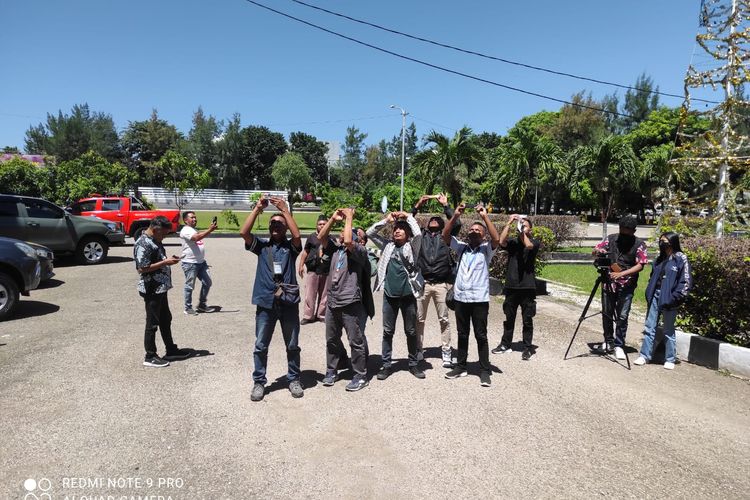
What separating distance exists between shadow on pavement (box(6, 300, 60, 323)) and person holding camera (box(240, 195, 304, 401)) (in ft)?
18.2

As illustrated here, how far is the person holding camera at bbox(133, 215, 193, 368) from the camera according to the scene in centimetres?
528

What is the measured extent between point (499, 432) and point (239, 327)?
4776mm

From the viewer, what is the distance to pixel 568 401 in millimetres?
4746

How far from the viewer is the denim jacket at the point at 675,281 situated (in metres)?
5.69

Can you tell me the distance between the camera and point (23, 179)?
76.2ft

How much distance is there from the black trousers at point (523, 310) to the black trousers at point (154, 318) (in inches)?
172

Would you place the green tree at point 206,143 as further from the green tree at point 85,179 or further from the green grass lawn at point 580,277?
the green grass lawn at point 580,277

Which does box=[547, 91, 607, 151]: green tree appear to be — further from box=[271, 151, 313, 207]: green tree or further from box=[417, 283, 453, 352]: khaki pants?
box=[417, 283, 453, 352]: khaki pants

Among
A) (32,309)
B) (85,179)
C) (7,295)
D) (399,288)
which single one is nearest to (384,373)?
(399,288)

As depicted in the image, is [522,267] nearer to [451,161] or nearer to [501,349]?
[501,349]

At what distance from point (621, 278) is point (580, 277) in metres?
7.58

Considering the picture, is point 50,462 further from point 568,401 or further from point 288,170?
point 288,170

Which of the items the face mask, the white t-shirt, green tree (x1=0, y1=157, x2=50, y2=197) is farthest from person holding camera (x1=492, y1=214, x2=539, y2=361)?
green tree (x1=0, y1=157, x2=50, y2=197)

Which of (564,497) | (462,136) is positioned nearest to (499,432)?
(564,497)
